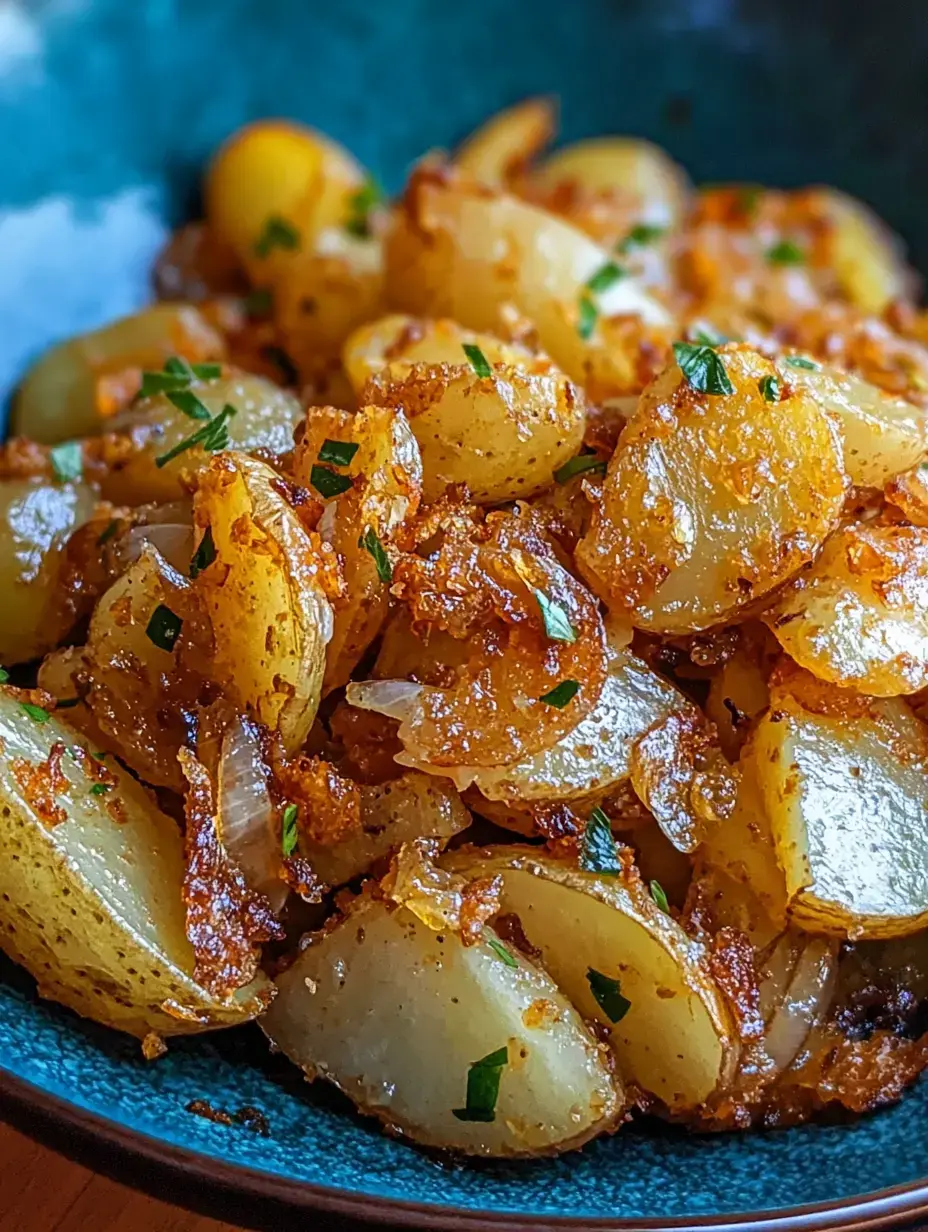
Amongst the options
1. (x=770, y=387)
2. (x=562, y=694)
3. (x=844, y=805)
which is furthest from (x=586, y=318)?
(x=844, y=805)

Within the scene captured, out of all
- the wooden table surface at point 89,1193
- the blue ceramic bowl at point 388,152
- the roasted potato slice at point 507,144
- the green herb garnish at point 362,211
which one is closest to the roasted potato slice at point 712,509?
the blue ceramic bowl at point 388,152

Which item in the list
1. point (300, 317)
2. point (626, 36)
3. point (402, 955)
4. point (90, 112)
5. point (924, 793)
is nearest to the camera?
point (402, 955)

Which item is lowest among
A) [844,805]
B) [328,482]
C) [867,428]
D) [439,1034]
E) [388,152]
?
[439,1034]

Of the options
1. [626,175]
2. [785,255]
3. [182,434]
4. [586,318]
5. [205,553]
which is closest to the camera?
[205,553]

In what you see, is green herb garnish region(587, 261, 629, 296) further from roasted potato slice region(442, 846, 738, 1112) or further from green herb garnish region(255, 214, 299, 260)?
roasted potato slice region(442, 846, 738, 1112)

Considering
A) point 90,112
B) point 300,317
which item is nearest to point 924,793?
point 300,317

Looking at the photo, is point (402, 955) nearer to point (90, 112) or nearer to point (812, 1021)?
point (812, 1021)

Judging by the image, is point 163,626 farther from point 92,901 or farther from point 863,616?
point 863,616

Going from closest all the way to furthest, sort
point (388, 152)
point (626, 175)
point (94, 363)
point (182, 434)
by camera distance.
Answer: point (182, 434) < point (94, 363) < point (626, 175) < point (388, 152)
